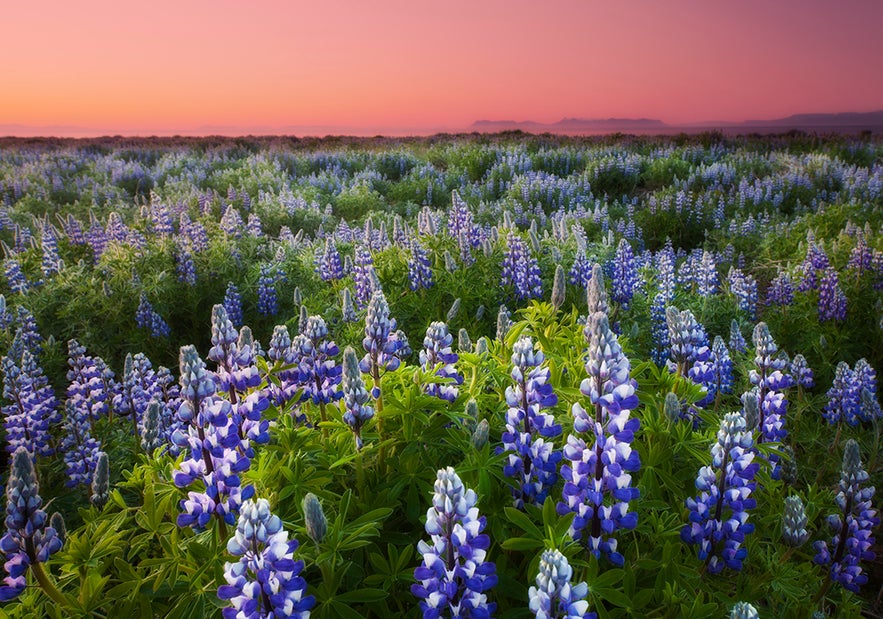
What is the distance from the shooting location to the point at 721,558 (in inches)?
77.2

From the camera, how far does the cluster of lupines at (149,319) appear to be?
5.63 m

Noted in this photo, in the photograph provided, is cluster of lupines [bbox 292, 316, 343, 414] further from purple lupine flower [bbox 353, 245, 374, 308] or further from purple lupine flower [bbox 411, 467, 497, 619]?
purple lupine flower [bbox 353, 245, 374, 308]

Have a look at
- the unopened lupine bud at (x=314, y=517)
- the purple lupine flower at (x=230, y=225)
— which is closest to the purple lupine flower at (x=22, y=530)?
the unopened lupine bud at (x=314, y=517)

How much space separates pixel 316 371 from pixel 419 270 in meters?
2.91

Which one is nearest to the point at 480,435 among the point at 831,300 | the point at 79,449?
the point at 79,449

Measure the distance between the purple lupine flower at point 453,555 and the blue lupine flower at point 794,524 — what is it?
4.79 ft

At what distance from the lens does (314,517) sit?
143cm

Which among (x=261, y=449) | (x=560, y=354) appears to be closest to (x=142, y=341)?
(x=261, y=449)

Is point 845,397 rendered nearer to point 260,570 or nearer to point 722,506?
point 722,506

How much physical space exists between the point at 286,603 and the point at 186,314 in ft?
19.7

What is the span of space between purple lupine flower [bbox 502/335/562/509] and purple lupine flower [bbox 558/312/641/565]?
0.17 m

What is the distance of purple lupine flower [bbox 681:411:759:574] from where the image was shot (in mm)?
1904

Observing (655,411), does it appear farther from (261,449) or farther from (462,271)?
(462,271)

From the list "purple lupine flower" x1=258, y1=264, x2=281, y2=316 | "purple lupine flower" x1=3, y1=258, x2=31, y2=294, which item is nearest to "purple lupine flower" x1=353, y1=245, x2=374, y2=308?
"purple lupine flower" x1=258, y1=264, x2=281, y2=316
